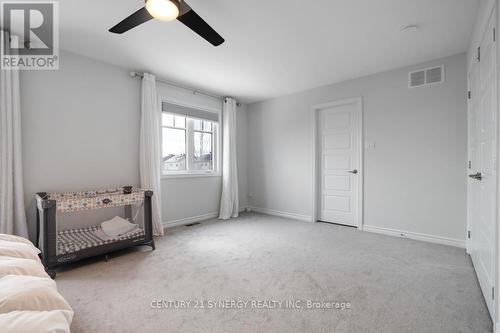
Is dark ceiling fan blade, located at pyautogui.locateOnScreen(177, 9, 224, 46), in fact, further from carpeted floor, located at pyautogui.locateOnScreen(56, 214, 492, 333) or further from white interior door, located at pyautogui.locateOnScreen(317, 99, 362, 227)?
white interior door, located at pyautogui.locateOnScreen(317, 99, 362, 227)

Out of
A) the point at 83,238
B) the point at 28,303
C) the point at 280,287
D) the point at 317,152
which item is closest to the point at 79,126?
the point at 83,238

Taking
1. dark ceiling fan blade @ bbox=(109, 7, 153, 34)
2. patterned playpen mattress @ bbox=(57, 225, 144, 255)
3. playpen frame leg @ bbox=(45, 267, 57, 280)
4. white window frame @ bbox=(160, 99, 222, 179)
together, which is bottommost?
playpen frame leg @ bbox=(45, 267, 57, 280)

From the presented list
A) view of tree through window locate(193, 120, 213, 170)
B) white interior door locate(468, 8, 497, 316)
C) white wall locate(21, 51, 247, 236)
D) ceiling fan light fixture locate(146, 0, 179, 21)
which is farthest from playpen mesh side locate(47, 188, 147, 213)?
white interior door locate(468, 8, 497, 316)

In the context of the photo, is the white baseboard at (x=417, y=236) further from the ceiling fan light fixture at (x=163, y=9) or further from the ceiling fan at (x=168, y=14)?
the ceiling fan light fixture at (x=163, y=9)

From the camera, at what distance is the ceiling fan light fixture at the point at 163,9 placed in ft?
5.49

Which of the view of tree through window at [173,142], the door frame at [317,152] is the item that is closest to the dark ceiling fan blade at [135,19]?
the view of tree through window at [173,142]

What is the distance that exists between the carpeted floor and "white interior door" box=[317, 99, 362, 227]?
90 cm

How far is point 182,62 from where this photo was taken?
331 cm

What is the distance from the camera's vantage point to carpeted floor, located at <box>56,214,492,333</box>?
1677 mm

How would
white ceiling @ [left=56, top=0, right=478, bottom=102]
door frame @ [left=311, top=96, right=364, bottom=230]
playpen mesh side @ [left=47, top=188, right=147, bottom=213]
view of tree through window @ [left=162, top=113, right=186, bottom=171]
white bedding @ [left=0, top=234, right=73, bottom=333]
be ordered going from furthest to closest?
1. view of tree through window @ [left=162, top=113, right=186, bottom=171]
2. door frame @ [left=311, top=96, right=364, bottom=230]
3. playpen mesh side @ [left=47, top=188, right=147, bottom=213]
4. white ceiling @ [left=56, top=0, right=478, bottom=102]
5. white bedding @ [left=0, top=234, right=73, bottom=333]

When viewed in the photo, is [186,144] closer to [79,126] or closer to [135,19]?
[79,126]

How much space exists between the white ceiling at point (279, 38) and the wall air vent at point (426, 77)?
0.55 feet

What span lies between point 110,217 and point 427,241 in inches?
171

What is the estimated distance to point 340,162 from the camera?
167 inches
